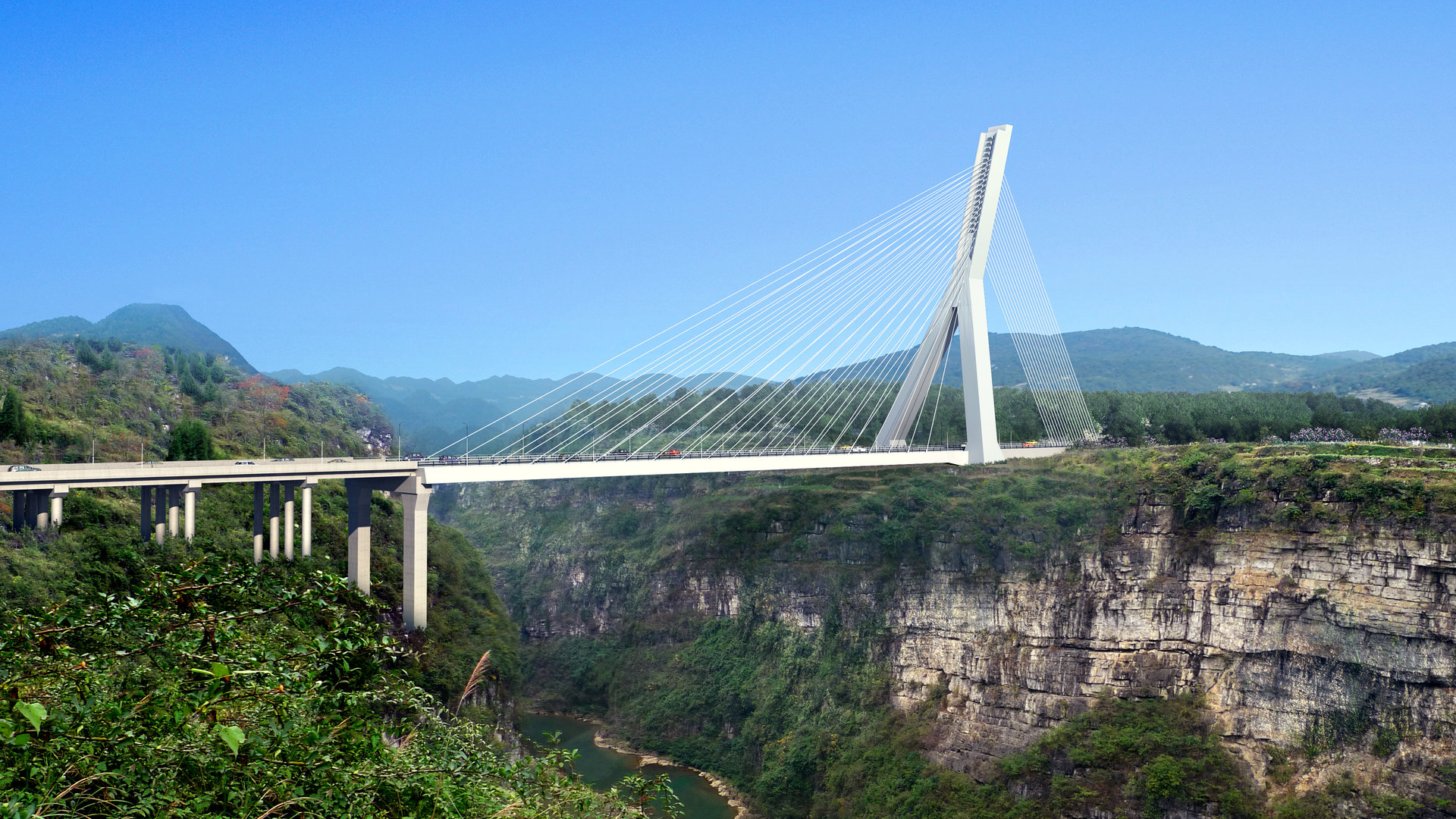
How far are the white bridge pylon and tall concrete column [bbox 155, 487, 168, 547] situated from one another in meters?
26.9

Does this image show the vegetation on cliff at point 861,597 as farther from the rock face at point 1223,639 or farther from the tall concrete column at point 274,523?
the tall concrete column at point 274,523

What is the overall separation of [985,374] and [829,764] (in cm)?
1702

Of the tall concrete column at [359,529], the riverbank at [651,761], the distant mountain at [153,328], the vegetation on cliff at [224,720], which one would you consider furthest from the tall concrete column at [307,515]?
the distant mountain at [153,328]

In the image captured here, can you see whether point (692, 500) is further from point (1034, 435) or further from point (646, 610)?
point (1034, 435)

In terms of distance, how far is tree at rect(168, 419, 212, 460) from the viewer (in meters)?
34.7

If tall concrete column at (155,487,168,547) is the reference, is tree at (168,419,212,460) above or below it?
above

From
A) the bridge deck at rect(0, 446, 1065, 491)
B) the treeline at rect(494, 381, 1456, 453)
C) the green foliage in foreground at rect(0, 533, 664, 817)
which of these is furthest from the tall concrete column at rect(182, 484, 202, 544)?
the green foliage in foreground at rect(0, 533, 664, 817)

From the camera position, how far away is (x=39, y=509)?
22.9 meters

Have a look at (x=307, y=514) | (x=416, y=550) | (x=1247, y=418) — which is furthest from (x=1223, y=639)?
(x=307, y=514)

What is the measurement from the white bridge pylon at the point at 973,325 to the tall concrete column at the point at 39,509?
96.4 feet

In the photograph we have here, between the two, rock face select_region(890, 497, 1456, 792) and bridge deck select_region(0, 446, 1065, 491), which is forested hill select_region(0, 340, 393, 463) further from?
rock face select_region(890, 497, 1456, 792)

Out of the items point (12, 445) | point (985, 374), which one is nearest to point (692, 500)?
point (985, 374)

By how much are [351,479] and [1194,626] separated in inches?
1126

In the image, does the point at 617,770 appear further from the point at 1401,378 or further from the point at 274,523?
the point at 1401,378
